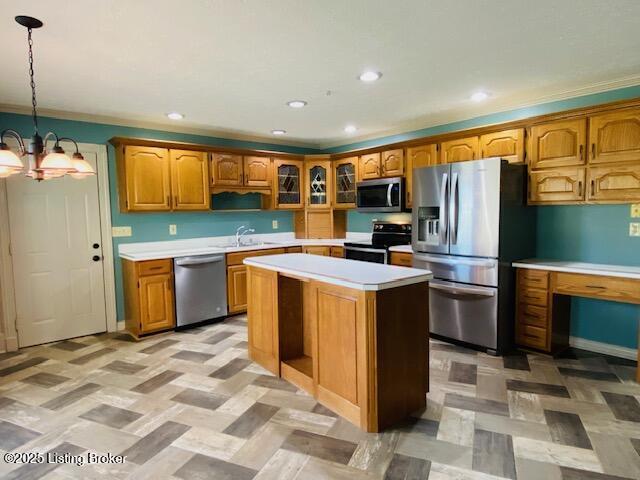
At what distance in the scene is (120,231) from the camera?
4301mm

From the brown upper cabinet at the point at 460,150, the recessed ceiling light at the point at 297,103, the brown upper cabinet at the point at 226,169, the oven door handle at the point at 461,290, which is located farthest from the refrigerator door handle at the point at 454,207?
the brown upper cabinet at the point at 226,169

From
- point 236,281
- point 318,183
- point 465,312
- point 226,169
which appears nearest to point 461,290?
point 465,312

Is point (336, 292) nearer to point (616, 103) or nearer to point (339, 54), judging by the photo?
point (339, 54)

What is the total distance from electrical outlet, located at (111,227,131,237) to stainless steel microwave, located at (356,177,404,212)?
114 inches

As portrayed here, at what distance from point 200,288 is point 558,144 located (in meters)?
3.95

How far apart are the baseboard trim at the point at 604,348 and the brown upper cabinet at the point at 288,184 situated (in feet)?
12.4

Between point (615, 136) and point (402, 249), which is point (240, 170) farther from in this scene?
point (615, 136)

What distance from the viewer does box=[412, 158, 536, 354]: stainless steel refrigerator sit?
11.0 feet

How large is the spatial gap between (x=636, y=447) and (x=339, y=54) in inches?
118

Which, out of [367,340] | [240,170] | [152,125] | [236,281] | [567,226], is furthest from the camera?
[240,170]

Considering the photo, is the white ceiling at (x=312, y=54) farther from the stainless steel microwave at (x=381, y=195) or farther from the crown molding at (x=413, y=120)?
the stainless steel microwave at (x=381, y=195)

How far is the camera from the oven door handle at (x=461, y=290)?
3422 mm

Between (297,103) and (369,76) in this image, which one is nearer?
(369,76)

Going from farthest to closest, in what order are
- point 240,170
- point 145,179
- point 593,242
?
point 240,170
point 145,179
point 593,242
